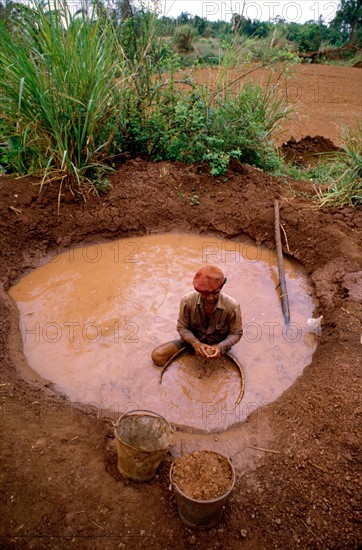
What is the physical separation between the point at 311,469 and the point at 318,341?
1.59m

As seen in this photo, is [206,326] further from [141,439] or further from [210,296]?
[141,439]

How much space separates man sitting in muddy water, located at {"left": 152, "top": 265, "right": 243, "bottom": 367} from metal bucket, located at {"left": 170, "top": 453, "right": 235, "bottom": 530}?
1.11 metres

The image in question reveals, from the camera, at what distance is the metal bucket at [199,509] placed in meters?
1.99

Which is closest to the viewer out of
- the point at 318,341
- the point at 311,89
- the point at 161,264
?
the point at 318,341

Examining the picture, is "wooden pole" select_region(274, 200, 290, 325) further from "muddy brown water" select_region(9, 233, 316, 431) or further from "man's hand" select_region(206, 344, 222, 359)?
"man's hand" select_region(206, 344, 222, 359)

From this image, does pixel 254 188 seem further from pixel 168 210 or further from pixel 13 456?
pixel 13 456

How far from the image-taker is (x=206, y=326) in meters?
3.33

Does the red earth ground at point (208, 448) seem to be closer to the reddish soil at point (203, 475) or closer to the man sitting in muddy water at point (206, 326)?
the reddish soil at point (203, 475)

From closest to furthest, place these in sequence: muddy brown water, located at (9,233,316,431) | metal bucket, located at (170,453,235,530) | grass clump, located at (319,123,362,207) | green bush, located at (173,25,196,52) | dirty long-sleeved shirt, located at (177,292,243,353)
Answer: metal bucket, located at (170,453,235,530) < dirty long-sleeved shirt, located at (177,292,243,353) < muddy brown water, located at (9,233,316,431) < grass clump, located at (319,123,362,207) < green bush, located at (173,25,196,52)

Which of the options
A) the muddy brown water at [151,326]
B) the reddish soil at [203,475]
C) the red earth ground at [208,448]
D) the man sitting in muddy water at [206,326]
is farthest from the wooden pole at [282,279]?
the reddish soil at [203,475]

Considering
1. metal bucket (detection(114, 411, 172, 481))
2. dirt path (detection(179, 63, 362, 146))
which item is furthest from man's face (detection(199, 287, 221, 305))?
dirt path (detection(179, 63, 362, 146))

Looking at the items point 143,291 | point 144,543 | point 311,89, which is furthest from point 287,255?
point 311,89

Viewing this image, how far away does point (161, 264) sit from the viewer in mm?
4895

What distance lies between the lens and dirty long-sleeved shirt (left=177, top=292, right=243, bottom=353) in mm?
3164
